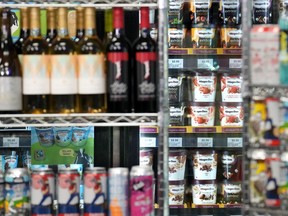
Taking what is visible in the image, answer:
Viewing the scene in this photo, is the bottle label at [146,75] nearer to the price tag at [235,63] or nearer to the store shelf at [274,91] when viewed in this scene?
the store shelf at [274,91]

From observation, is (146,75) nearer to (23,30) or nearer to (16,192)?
(23,30)

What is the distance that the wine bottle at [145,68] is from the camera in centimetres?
264

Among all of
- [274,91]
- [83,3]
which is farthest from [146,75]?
[274,91]

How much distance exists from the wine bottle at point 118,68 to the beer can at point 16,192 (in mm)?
462

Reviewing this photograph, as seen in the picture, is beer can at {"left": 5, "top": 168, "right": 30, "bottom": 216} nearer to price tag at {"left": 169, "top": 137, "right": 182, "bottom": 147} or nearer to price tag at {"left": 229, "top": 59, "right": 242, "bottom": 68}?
price tag at {"left": 169, "top": 137, "right": 182, "bottom": 147}

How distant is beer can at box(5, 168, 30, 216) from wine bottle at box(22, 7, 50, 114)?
27 centimetres

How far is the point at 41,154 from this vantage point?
3.11m

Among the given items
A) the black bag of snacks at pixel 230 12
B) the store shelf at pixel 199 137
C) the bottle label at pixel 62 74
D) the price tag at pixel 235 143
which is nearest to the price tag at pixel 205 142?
the store shelf at pixel 199 137

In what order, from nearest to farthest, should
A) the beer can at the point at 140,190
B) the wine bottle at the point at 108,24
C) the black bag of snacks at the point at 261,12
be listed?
the beer can at the point at 140,190 < the wine bottle at the point at 108,24 < the black bag of snacks at the point at 261,12

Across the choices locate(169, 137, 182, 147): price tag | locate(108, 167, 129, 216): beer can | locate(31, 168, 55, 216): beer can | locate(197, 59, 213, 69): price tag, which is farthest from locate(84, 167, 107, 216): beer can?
locate(197, 59, 213, 69): price tag

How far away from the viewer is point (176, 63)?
4.68 meters

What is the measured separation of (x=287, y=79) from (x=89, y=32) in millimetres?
848

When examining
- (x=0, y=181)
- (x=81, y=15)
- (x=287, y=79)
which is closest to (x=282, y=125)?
(x=287, y=79)

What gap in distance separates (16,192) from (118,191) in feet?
1.40
